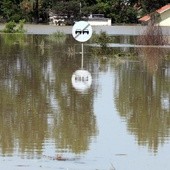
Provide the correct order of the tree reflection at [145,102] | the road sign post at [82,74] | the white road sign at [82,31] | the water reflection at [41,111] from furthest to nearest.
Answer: the white road sign at [82,31] → the road sign post at [82,74] → the tree reflection at [145,102] → the water reflection at [41,111]

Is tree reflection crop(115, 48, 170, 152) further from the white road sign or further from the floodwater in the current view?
the white road sign

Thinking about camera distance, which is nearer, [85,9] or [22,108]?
[22,108]

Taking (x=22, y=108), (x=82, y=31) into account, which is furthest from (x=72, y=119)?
(x=82, y=31)

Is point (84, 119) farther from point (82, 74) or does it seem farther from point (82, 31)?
point (82, 31)

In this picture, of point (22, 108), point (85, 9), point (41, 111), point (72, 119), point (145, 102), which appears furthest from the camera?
point (85, 9)

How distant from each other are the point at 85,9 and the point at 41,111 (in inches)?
2470

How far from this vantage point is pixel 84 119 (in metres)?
11.3

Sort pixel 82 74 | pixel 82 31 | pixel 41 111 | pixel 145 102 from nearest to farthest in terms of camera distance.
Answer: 1. pixel 41 111
2. pixel 145 102
3. pixel 82 74
4. pixel 82 31

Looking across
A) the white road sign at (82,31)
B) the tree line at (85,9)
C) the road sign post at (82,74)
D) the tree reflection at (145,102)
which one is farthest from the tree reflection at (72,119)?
the tree line at (85,9)

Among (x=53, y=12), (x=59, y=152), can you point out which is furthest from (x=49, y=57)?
(x=53, y=12)

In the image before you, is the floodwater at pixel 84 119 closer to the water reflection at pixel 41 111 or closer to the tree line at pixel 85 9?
the water reflection at pixel 41 111

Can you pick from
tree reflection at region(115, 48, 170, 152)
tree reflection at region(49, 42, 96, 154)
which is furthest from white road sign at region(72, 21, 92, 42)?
tree reflection at region(49, 42, 96, 154)

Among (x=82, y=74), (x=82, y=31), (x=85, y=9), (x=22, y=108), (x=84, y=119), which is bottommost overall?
(x=84, y=119)

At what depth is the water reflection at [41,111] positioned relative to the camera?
30.6ft
